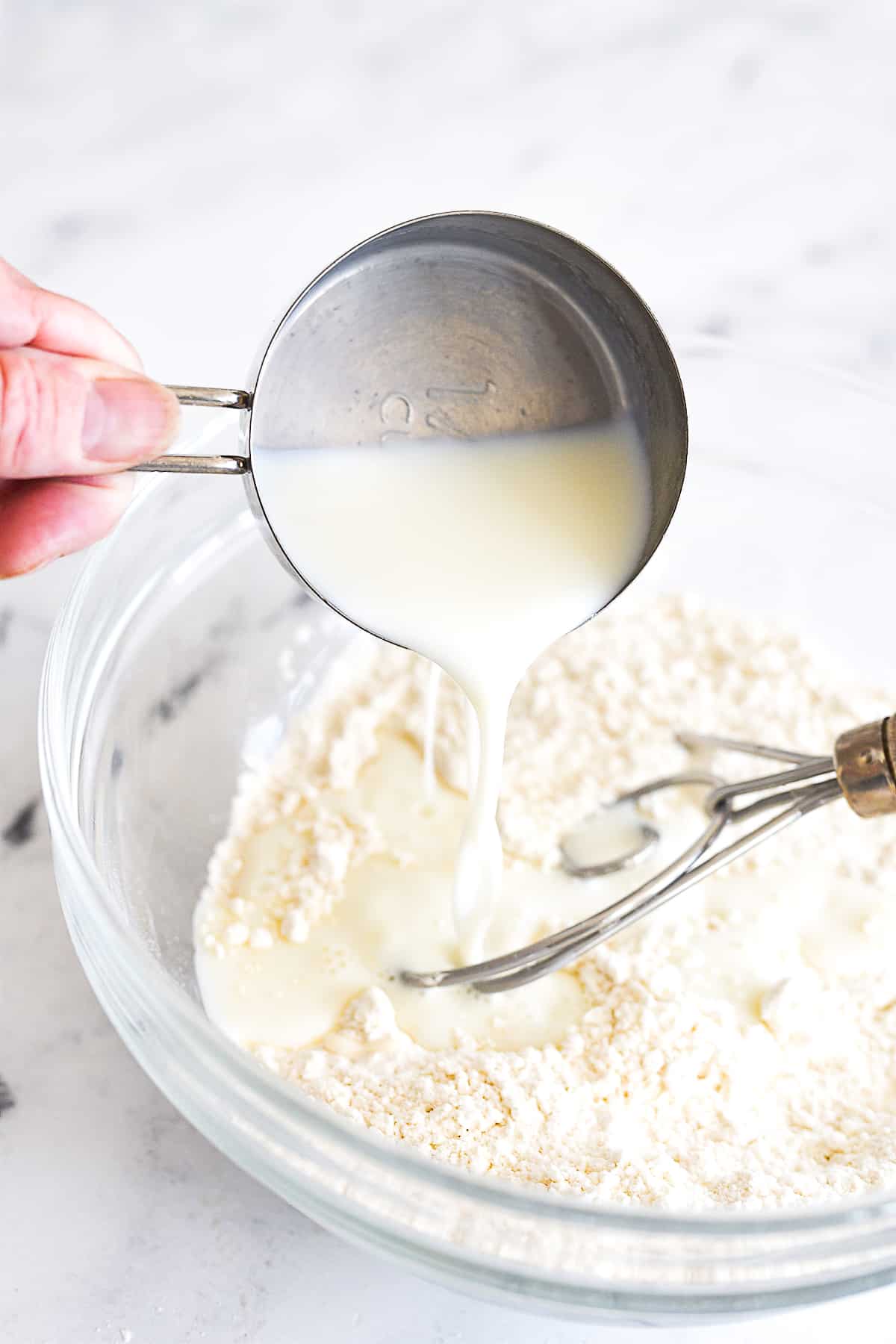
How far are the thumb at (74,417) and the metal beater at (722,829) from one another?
488mm

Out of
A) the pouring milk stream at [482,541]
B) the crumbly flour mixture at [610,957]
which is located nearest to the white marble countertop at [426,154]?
the crumbly flour mixture at [610,957]

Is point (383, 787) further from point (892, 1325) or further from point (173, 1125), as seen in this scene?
point (892, 1325)

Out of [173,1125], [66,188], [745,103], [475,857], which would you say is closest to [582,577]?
[475,857]

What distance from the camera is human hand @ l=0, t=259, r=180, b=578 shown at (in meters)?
0.87

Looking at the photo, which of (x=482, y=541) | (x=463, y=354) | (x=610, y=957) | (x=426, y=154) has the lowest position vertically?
(x=610, y=957)

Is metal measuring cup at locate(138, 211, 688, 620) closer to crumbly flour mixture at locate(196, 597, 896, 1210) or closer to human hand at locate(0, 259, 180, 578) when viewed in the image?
human hand at locate(0, 259, 180, 578)

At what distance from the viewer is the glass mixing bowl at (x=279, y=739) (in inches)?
32.1

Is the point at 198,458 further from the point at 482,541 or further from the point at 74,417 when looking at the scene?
the point at 482,541

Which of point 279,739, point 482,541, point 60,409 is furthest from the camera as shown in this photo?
point 279,739

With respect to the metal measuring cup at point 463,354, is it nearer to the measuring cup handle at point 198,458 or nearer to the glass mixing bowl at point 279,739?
the measuring cup handle at point 198,458

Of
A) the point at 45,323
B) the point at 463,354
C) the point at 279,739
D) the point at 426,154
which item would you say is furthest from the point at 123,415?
the point at 426,154

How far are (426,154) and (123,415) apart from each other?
3.33 feet

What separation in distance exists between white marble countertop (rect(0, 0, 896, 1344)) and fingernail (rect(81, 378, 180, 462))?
48 centimetres

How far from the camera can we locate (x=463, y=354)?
3.46 feet
